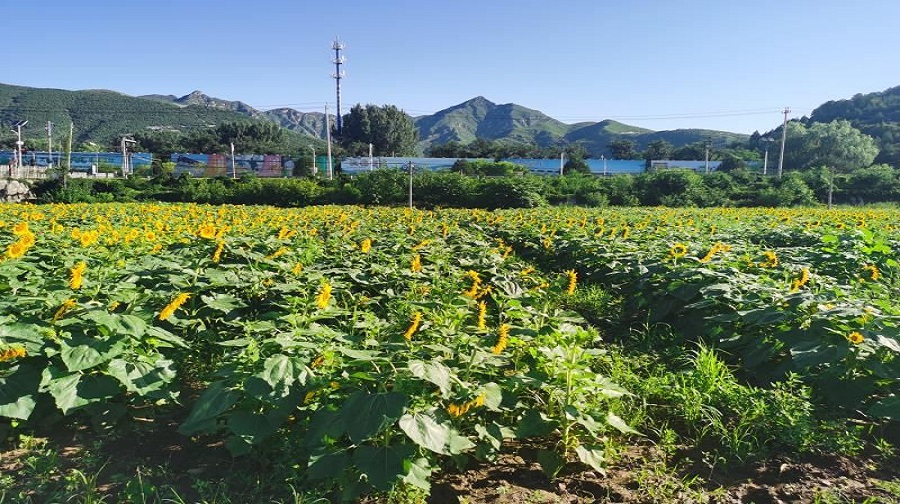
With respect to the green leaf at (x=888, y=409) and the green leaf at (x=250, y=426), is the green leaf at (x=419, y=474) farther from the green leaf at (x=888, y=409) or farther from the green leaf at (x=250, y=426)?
the green leaf at (x=888, y=409)

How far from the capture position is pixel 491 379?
2.51 m

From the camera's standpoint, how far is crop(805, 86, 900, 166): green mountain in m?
71.7

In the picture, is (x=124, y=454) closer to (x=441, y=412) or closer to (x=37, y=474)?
(x=37, y=474)

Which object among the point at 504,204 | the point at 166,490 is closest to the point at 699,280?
the point at 166,490

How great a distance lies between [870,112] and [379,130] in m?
75.9

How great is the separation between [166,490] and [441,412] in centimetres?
109

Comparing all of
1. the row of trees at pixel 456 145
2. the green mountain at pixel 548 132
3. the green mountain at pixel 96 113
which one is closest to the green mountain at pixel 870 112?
the row of trees at pixel 456 145

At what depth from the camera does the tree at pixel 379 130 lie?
76812 millimetres

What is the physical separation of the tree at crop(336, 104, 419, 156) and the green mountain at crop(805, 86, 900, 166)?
200 feet

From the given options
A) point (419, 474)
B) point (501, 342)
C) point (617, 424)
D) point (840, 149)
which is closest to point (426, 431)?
point (419, 474)

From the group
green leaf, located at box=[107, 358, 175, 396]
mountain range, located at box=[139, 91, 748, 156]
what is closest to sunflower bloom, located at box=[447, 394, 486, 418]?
green leaf, located at box=[107, 358, 175, 396]

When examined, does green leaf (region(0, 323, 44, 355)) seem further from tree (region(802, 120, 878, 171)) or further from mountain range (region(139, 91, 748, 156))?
mountain range (region(139, 91, 748, 156))

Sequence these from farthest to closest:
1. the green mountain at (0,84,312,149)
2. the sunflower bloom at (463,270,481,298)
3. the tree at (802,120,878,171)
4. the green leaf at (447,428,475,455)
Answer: the green mountain at (0,84,312,149), the tree at (802,120,878,171), the sunflower bloom at (463,270,481,298), the green leaf at (447,428,475,455)

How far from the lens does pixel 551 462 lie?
2.31 m
